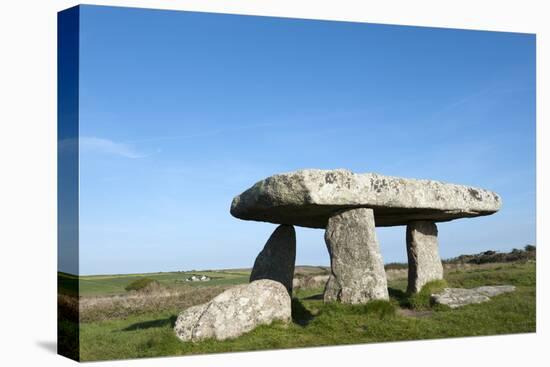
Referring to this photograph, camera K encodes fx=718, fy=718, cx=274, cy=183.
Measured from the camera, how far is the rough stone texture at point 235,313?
11.5 m

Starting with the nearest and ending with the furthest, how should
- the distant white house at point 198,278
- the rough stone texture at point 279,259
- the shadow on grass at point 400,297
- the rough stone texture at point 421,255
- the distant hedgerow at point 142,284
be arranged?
the shadow on grass at point 400,297
the rough stone texture at point 279,259
the rough stone texture at point 421,255
the distant hedgerow at point 142,284
the distant white house at point 198,278

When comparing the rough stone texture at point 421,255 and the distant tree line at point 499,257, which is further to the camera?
the distant tree line at point 499,257

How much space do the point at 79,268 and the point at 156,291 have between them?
9.81m

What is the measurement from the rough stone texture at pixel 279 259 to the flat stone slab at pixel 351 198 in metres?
0.34

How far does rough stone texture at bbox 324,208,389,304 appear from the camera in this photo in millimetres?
12867

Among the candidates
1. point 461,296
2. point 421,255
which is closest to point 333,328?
point 461,296

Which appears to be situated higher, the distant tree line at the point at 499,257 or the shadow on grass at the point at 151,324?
the distant tree line at the point at 499,257

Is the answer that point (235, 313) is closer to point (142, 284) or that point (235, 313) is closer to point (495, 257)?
point (142, 284)

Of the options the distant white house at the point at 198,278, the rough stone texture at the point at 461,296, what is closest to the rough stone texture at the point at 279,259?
the rough stone texture at the point at 461,296

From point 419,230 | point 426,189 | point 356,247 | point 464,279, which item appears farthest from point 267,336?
point 464,279

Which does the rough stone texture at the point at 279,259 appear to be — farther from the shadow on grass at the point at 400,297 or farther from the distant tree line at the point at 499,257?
the distant tree line at the point at 499,257

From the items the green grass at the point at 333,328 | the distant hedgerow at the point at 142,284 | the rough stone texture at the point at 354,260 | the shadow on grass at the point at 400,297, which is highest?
the rough stone texture at the point at 354,260

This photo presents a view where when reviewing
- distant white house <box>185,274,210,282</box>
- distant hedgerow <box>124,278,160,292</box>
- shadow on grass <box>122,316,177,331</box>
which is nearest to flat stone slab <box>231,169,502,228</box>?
shadow on grass <box>122,316,177,331</box>

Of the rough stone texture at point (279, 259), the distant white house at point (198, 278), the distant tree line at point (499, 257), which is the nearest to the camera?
the rough stone texture at point (279, 259)
